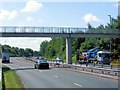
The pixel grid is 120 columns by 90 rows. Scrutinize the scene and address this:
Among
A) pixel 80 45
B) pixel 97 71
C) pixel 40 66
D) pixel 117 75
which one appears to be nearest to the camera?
pixel 117 75

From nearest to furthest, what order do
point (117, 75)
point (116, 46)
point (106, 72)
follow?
1. point (117, 75)
2. point (106, 72)
3. point (116, 46)

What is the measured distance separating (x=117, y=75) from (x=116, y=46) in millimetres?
62593

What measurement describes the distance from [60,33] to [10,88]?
2022 inches

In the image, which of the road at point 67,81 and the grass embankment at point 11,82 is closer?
the grass embankment at point 11,82

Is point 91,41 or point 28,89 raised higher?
point 91,41

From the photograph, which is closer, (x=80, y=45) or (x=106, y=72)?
(x=106, y=72)

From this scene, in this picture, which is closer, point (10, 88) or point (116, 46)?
point (10, 88)

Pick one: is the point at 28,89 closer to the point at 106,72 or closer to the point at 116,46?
the point at 106,72

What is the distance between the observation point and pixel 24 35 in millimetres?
71312

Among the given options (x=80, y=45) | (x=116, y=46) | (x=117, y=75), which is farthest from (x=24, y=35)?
(x=80, y=45)

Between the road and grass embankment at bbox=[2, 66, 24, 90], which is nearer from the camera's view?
grass embankment at bbox=[2, 66, 24, 90]

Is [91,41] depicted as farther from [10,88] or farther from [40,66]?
[10,88]

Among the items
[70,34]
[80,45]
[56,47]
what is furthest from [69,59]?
[56,47]

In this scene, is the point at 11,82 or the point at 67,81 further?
the point at 67,81
